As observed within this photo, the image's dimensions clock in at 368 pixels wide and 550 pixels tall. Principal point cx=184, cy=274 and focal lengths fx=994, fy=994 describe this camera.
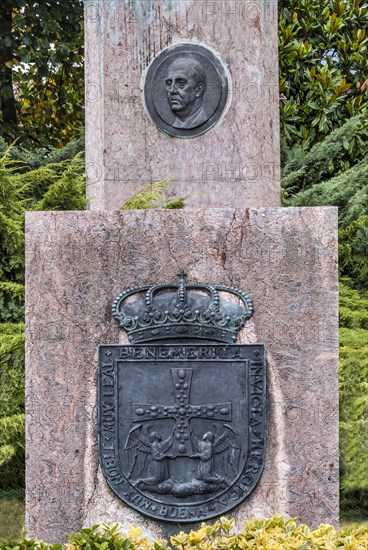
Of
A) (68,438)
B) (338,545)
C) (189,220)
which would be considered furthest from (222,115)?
(338,545)

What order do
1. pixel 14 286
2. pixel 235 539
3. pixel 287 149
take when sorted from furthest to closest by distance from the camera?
pixel 287 149 < pixel 14 286 < pixel 235 539

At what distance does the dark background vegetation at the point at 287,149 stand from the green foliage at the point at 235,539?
1292mm

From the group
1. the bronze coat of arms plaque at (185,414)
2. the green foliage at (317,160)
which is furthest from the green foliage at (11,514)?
the green foliage at (317,160)

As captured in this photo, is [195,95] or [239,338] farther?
[195,95]

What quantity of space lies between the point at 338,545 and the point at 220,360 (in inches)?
36.4

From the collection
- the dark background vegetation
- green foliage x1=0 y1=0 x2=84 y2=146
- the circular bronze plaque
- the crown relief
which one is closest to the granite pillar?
the circular bronze plaque

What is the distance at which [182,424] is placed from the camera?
437 centimetres

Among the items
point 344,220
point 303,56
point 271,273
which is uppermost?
point 303,56

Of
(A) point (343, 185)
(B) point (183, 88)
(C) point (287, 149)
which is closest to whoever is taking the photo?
(B) point (183, 88)

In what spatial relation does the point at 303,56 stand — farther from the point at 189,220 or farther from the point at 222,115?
the point at 189,220

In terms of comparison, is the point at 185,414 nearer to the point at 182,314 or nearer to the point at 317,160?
the point at 182,314

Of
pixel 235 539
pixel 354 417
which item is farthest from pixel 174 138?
pixel 235 539

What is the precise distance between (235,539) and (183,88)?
248 cm

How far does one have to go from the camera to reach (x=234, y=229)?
4453mm
